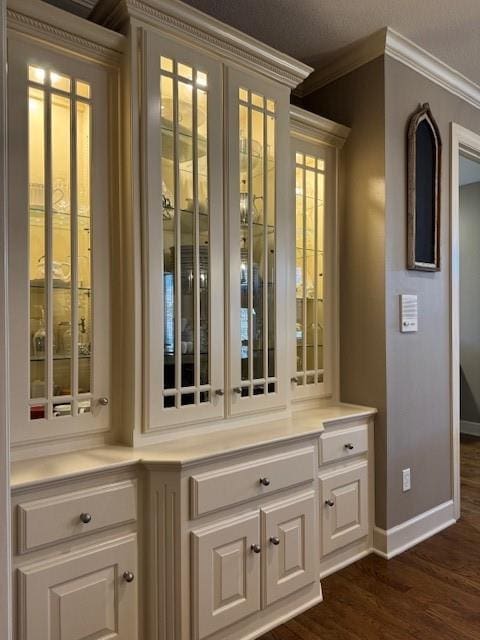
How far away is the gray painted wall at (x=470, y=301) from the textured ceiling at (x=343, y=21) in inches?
108

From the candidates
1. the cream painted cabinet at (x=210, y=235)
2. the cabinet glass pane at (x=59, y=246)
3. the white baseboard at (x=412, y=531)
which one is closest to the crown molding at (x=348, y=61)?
the cream painted cabinet at (x=210, y=235)

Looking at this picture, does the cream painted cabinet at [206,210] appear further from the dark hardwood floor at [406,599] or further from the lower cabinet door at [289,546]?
the dark hardwood floor at [406,599]

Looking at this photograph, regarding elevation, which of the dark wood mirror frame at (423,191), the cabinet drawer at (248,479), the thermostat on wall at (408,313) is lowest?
the cabinet drawer at (248,479)

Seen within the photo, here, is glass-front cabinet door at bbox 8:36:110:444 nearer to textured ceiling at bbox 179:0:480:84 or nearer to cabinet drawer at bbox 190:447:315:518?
cabinet drawer at bbox 190:447:315:518

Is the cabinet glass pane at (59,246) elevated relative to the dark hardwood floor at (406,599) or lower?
elevated

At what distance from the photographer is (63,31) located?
169cm

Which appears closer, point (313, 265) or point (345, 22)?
point (345, 22)

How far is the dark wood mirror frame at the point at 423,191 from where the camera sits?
8.54 ft

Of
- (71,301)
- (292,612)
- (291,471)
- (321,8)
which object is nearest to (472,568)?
(292,612)

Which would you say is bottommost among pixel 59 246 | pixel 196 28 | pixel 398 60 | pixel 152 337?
pixel 152 337

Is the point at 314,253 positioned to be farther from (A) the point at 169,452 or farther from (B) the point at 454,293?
(A) the point at 169,452

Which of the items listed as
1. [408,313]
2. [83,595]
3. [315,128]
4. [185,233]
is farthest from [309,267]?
[83,595]

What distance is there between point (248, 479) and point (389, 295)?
1279mm

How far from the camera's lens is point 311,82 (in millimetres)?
2918
